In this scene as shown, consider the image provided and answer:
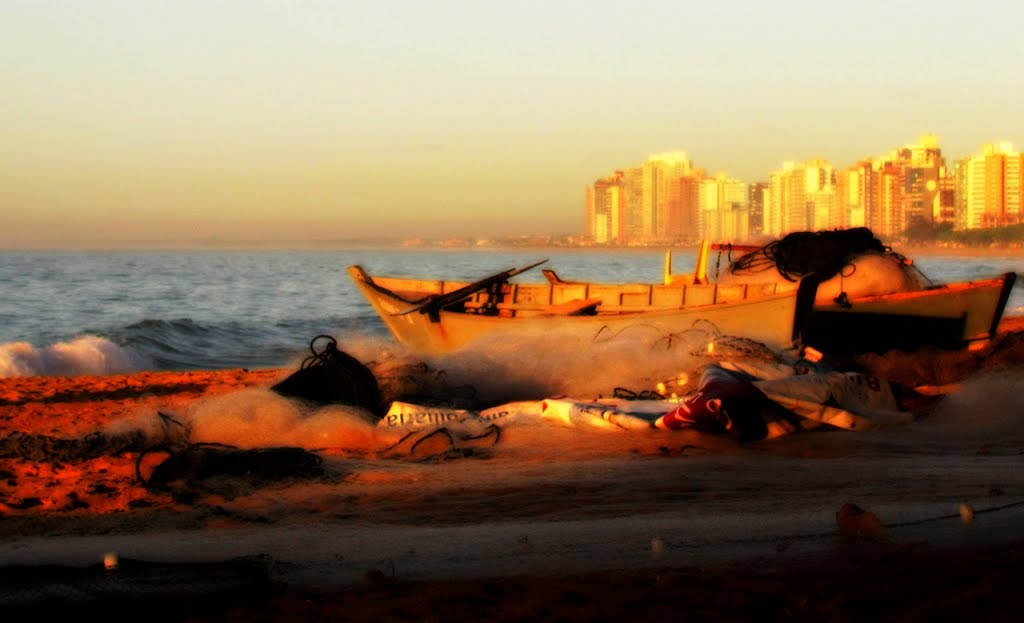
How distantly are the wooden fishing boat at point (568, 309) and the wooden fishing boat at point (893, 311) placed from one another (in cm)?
151

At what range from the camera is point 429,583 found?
4.62m

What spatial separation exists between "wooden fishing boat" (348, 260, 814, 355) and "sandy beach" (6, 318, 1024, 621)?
4.26m

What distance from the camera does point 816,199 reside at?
5945 inches

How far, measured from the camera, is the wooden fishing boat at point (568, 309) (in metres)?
14.4

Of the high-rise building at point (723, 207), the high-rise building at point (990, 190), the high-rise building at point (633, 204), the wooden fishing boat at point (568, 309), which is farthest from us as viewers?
the high-rise building at point (633, 204)

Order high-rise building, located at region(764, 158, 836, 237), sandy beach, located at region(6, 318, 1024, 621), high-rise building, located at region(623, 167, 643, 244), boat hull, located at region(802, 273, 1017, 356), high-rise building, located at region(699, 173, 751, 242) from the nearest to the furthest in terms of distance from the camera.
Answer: sandy beach, located at region(6, 318, 1024, 621) → boat hull, located at region(802, 273, 1017, 356) → high-rise building, located at region(764, 158, 836, 237) → high-rise building, located at region(699, 173, 751, 242) → high-rise building, located at region(623, 167, 643, 244)

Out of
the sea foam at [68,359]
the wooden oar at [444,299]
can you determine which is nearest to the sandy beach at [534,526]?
the wooden oar at [444,299]

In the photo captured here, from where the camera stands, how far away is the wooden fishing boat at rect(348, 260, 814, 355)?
14.4 metres

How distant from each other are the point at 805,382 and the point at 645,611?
16.1 ft

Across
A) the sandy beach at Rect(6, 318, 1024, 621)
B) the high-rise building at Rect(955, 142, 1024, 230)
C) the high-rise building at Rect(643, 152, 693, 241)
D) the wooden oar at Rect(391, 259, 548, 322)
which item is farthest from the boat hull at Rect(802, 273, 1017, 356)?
the high-rise building at Rect(643, 152, 693, 241)

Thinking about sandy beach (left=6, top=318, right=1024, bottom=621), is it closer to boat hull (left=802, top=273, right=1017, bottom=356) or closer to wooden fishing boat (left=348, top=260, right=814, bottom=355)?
wooden fishing boat (left=348, top=260, right=814, bottom=355)

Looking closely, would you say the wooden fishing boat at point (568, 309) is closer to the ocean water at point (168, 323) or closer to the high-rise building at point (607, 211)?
the ocean water at point (168, 323)

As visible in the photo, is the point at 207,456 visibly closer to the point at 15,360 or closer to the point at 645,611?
the point at 645,611

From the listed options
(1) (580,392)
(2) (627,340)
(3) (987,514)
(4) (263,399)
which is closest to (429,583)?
(3) (987,514)
